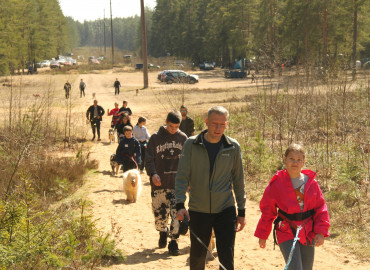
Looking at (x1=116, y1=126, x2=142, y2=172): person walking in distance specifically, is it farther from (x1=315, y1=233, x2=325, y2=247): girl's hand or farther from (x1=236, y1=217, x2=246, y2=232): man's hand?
(x1=315, y1=233, x2=325, y2=247): girl's hand

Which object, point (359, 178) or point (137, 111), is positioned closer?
point (359, 178)

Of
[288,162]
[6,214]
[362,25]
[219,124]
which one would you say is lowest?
[6,214]

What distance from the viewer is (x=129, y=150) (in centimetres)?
1015

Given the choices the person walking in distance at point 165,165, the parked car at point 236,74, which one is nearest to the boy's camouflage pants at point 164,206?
the person walking in distance at point 165,165

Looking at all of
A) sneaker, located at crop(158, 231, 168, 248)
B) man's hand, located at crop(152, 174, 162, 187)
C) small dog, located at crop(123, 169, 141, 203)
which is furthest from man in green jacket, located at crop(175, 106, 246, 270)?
small dog, located at crop(123, 169, 141, 203)

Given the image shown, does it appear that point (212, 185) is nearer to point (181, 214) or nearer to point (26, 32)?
point (181, 214)

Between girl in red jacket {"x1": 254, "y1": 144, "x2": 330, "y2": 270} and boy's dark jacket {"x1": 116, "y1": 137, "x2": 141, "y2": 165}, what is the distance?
20.7ft

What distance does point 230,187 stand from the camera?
14.4 ft

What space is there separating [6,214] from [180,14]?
286 ft

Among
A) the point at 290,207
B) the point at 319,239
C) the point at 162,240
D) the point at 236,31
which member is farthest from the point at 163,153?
the point at 236,31

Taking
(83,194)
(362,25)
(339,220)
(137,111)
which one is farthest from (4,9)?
(339,220)

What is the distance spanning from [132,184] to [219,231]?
538cm

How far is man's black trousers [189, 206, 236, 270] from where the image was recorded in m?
4.31

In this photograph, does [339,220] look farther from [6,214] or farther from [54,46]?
[54,46]
